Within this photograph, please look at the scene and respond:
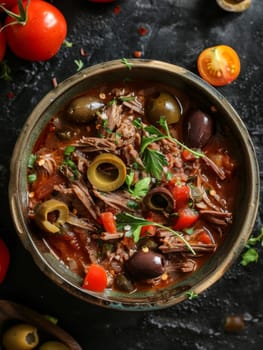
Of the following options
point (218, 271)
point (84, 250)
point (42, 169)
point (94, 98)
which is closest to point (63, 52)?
point (94, 98)

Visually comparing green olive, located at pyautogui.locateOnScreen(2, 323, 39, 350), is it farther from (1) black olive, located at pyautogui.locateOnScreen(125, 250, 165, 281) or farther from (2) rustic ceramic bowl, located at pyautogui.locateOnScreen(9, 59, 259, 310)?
(1) black olive, located at pyautogui.locateOnScreen(125, 250, 165, 281)

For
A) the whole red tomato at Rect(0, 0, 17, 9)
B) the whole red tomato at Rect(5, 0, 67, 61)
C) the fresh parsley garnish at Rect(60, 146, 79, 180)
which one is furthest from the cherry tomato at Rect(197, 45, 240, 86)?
the whole red tomato at Rect(0, 0, 17, 9)

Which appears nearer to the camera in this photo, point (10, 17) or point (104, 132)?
point (104, 132)

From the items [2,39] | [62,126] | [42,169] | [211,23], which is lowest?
[42,169]

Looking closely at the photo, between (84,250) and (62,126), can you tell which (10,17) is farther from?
(84,250)

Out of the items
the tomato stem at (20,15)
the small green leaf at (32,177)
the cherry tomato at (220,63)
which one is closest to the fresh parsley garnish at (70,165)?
the small green leaf at (32,177)

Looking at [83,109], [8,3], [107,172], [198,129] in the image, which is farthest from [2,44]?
[198,129]
